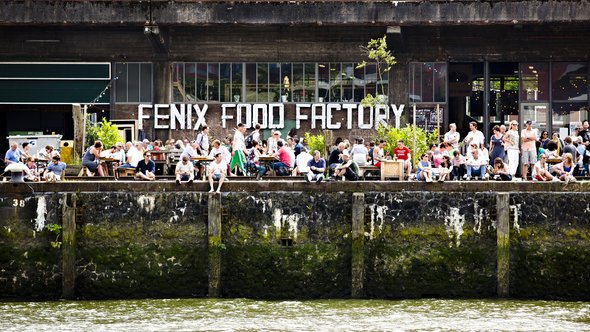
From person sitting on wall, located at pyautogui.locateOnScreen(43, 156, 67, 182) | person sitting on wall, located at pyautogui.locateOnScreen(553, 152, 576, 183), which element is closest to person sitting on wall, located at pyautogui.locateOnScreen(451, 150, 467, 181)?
person sitting on wall, located at pyautogui.locateOnScreen(553, 152, 576, 183)

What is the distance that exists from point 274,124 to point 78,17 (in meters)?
7.06

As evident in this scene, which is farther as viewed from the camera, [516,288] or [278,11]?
[278,11]

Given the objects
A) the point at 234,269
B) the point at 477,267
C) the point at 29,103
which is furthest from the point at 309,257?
the point at 29,103

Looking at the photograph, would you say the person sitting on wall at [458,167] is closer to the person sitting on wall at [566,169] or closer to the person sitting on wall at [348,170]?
the person sitting on wall at [566,169]

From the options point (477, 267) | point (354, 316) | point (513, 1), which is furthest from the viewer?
point (513, 1)

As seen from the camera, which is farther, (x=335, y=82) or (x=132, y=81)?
(x=132, y=81)

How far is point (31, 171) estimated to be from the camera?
118ft

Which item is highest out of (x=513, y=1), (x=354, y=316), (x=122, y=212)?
(x=513, y=1)

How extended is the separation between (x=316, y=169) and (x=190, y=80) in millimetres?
14816

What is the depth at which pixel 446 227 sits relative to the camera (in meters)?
33.6

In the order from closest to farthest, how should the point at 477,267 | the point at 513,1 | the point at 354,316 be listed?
the point at 354,316 < the point at 477,267 < the point at 513,1

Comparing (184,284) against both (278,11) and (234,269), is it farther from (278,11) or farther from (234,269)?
(278,11)

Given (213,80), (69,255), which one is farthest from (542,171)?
(213,80)

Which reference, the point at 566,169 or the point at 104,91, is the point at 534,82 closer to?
the point at 104,91
